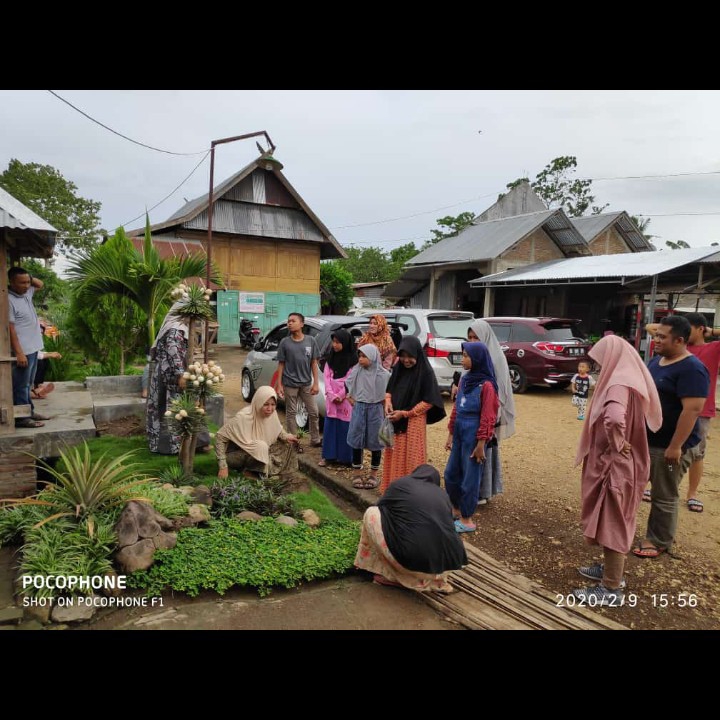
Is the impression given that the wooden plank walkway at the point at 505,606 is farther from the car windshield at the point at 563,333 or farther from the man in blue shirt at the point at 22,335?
the car windshield at the point at 563,333

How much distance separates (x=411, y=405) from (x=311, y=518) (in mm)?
1284

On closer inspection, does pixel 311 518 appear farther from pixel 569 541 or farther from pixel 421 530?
pixel 569 541

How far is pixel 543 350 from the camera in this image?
1047 centimetres

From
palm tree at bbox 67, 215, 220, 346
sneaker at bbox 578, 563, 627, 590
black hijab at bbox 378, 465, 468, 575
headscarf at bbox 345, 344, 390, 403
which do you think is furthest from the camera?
palm tree at bbox 67, 215, 220, 346

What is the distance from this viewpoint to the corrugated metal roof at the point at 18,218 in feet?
12.8

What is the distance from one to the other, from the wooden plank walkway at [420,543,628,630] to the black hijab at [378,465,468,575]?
0.64 ft

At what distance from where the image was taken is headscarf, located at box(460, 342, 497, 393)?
13.6 feet

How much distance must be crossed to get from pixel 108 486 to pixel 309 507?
5.45 feet

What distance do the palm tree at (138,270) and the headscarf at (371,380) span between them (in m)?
3.15

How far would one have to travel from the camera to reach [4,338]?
14.6 feet

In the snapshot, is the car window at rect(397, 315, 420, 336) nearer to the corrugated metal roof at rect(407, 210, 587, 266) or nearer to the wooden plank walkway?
the wooden plank walkway

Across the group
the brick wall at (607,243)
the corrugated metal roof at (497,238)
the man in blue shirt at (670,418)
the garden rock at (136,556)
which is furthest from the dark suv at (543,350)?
the brick wall at (607,243)

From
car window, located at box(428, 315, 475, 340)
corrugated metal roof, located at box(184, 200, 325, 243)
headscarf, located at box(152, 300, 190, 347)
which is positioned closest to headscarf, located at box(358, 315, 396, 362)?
headscarf, located at box(152, 300, 190, 347)

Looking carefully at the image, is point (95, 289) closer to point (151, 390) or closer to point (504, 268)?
point (151, 390)
